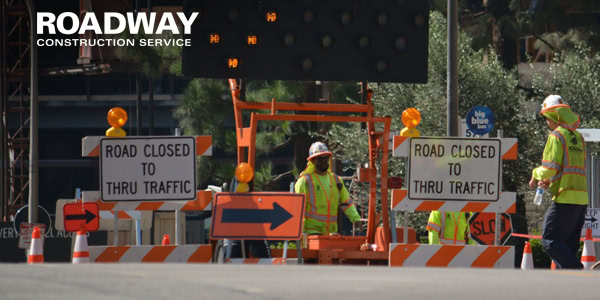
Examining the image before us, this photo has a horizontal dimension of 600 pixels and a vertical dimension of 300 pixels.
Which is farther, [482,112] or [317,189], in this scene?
[482,112]

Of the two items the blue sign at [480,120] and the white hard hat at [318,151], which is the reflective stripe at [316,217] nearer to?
the white hard hat at [318,151]

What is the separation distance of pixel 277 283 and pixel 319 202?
20.9 ft

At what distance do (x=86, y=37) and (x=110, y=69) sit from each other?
4.53ft

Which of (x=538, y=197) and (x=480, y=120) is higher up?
(x=480, y=120)

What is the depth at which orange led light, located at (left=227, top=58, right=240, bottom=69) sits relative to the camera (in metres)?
13.8

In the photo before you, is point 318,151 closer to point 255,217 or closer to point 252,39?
point 252,39

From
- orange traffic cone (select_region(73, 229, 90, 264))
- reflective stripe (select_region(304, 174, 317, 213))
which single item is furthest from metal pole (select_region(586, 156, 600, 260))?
orange traffic cone (select_region(73, 229, 90, 264))

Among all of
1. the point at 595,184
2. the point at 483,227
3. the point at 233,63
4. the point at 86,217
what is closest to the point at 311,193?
the point at 233,63

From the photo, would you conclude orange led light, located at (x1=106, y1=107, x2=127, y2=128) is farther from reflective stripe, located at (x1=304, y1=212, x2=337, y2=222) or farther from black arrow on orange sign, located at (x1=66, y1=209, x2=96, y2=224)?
reflective stripe, located at (x1=304, y1=212, x2=337, y2=222)

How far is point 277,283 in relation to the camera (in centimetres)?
770

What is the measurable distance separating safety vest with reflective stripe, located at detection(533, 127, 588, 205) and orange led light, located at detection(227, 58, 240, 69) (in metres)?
3.58

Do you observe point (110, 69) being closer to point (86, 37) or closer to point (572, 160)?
point (86, 37)

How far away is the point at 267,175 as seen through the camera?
2958 cm

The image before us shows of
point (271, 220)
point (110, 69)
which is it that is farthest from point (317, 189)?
point (110, 69)
